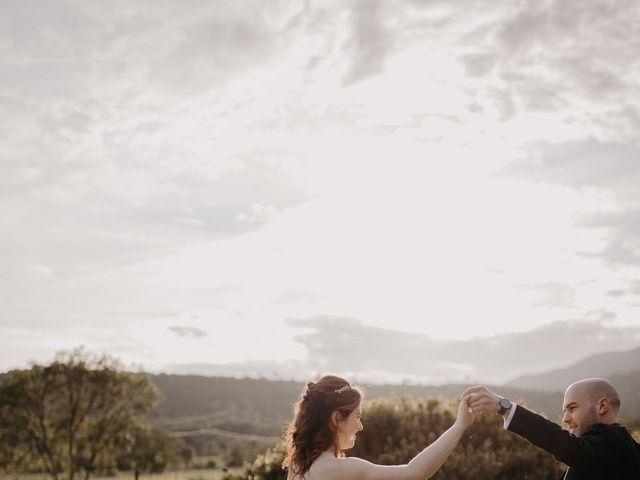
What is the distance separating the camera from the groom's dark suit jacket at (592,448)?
14.2 feet

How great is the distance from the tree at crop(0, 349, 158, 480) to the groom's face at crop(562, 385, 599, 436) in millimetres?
27267

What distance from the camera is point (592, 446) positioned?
435cm

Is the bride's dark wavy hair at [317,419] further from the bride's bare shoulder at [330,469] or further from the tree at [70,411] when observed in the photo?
the tree at [70,411]

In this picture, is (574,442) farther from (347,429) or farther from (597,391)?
(347,429)

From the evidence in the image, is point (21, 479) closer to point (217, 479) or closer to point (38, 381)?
point (38, 381)

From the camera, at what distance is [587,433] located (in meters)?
4.50

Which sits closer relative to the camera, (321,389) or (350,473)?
(350,473)

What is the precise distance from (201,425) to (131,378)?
53671 mm

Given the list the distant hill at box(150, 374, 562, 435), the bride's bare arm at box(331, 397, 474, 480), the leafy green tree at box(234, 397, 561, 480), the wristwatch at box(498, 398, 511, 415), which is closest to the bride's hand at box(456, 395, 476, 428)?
the bride's bare arm at box(331, 397, 474, 480)

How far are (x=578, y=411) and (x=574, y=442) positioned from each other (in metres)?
0.34

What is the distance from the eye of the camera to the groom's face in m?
4.59

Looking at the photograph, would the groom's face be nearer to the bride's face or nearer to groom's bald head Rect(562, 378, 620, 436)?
groom's bald head Rect(562, 378, 620, 436)

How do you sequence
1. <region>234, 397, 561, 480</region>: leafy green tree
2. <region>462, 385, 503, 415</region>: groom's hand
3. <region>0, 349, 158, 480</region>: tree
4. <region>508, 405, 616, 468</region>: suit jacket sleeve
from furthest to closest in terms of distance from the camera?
1. <region>0, 349, 158, 480</region>: tree
2. <region>234, 397, 561, 480</region>: leafy green tree
3. <region>462, 385, 503, 415</region>: groom's hand
4. <region>508, 405, 616, 468</region>: suit jacket sleeve

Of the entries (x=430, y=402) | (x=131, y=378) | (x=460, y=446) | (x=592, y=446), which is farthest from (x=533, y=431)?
(x=131, y=378)
